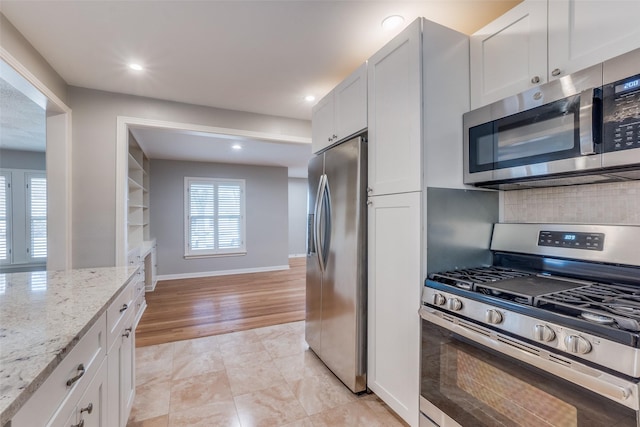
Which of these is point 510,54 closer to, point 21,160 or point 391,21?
point 391,21

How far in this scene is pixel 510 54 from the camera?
1503 mm

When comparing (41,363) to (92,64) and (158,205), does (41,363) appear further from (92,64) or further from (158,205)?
(158,205)

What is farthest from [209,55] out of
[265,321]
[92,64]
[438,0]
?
[265,321]

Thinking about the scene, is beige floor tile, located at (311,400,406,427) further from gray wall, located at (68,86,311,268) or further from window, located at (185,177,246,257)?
window, located at (185,177,246,257)

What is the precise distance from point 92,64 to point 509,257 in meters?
3.32

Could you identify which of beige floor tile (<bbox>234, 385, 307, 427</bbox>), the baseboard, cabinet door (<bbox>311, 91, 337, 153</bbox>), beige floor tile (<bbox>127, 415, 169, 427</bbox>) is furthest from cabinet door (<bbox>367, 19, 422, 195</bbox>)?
the baseboard

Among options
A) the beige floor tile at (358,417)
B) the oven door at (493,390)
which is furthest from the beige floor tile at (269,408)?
the oven door at (493,390)

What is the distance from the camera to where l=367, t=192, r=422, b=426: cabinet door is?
1.55m

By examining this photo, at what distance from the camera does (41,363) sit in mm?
733

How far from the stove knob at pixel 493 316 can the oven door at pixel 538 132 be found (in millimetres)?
674

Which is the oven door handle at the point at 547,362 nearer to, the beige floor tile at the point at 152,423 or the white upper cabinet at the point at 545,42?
the white upper cabinet at the point at 545,42

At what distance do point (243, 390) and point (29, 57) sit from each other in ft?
9.19

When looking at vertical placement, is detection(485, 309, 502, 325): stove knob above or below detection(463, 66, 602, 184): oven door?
below

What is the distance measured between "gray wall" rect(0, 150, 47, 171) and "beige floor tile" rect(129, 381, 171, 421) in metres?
5.07
